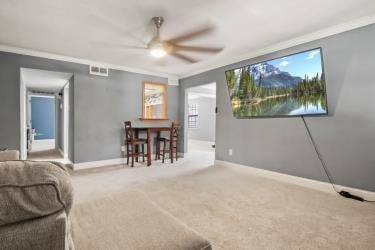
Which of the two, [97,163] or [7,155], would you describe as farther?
[97,163]

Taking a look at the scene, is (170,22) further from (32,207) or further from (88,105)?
(88,105)

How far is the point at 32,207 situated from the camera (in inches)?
19.8

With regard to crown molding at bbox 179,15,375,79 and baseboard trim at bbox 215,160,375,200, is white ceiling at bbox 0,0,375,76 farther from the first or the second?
baseboard trim at bbox 215,160,375,200

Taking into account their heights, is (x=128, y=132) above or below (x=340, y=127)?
below

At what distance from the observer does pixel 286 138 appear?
10.4 feet

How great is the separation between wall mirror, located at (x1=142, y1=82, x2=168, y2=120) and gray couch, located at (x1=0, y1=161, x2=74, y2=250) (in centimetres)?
439

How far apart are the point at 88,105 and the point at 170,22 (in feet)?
8.77

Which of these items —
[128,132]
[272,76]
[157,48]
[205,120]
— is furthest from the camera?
[205,120]

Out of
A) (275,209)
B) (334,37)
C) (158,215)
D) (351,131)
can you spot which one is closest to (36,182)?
(158,215)

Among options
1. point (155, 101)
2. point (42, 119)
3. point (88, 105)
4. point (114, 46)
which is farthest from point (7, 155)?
point (42, 119)

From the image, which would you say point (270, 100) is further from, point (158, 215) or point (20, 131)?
point (20, 131)

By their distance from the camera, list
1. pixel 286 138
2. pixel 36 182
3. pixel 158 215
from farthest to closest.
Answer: pixel 286 138, pixel 158 215, pixel 36 182

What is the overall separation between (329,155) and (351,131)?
0.43 meters

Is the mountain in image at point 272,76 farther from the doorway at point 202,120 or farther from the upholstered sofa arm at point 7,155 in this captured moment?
the doorway at point 202,120
